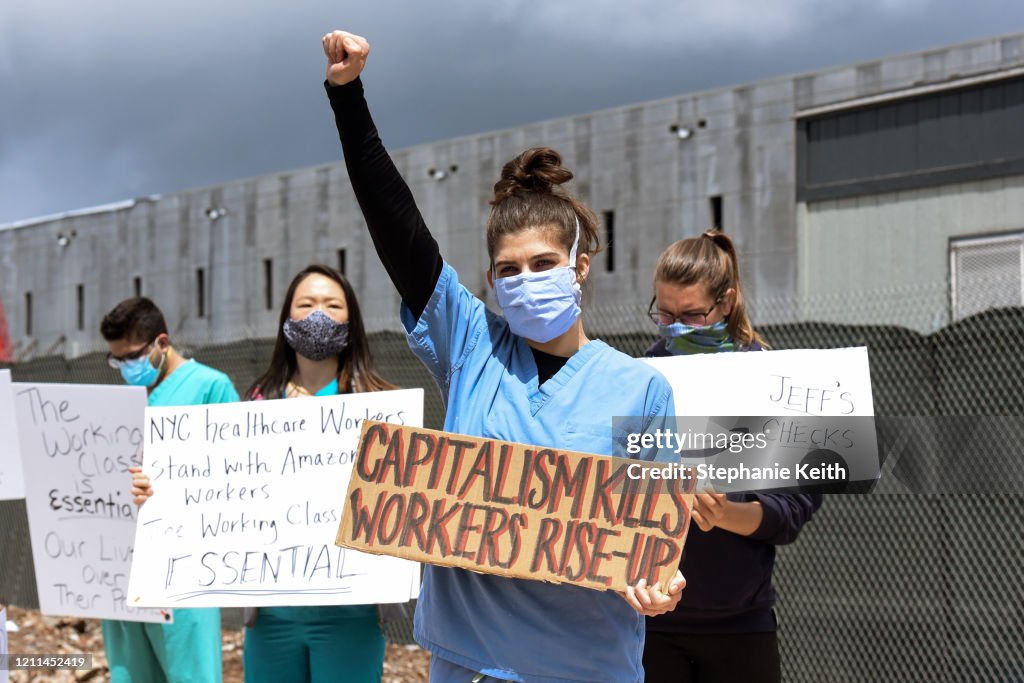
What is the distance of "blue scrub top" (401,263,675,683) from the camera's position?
2.20 meters

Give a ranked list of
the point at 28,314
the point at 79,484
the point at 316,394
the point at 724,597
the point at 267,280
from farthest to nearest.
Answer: the point at 28,314 → the point at 267,280 → the point at 79,484 → the point at 316,394 → the point at 724,597

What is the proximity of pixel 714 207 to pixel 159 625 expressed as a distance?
21.3 metres

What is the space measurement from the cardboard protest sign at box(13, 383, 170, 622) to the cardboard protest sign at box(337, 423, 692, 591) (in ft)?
7.71

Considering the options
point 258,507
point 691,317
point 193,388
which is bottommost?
point 258,507

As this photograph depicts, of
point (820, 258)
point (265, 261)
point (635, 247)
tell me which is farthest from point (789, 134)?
point (265, 261)

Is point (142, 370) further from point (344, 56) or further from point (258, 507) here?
point (344, 56)

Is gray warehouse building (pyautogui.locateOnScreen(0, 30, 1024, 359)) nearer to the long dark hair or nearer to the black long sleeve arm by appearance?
the long dark hair

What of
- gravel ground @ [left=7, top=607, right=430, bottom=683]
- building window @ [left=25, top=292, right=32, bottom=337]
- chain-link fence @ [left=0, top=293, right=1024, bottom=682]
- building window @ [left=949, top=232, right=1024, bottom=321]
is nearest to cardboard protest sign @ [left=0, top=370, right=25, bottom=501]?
gravel ground @ [left=7, top=607, right=430, bottom=683]

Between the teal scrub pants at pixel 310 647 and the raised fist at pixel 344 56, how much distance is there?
195 centimetres

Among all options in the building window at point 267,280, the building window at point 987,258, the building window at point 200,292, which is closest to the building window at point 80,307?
the building window at point 200,292

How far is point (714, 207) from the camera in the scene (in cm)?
2406

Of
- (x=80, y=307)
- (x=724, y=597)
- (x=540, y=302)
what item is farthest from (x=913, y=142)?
(x=80, y=307)

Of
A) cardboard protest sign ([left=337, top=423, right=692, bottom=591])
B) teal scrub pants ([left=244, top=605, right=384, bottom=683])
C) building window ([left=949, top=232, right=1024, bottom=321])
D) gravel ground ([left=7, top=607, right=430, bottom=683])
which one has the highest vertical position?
building window ([left=949, top=232, right=1024, bottom=321])

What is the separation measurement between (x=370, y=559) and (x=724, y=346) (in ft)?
4.54
